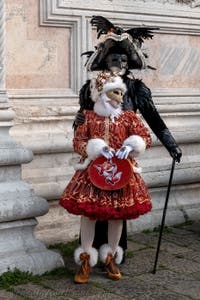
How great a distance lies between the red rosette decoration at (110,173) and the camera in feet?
15.8

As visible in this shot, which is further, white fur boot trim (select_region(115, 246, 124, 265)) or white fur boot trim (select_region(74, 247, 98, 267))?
white fur boot trim (select_region(115, 246, 124, 265))

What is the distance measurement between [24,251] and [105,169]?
2.82 feet

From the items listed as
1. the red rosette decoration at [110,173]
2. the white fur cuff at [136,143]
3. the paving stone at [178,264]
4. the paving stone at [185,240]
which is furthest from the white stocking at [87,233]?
the paving stone at [185,240]

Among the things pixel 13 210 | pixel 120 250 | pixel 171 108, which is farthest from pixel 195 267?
pixel 171 108

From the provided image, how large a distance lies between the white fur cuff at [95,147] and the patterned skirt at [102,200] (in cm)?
15

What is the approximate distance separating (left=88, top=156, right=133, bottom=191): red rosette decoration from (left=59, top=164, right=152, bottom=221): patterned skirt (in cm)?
6

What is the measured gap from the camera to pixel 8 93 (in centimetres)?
579

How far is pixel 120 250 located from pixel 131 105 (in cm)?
102

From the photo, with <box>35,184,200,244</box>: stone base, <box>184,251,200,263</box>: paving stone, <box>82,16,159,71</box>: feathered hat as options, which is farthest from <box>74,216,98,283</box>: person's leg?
<box>82,16,159,71</box>: feathered hat

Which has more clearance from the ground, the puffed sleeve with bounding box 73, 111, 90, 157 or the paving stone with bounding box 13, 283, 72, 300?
the puffed sleeve with bounding box 73, 111, 90, 157

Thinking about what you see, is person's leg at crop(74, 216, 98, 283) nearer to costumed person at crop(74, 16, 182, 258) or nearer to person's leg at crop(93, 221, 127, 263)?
person's leg at crop(93, 221, 127, 263)

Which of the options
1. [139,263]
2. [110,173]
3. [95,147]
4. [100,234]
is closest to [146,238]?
[139,263]

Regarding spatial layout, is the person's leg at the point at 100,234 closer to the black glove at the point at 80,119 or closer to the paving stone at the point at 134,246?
the paving stone at the point at 134,246

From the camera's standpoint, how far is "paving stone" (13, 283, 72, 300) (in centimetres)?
470
